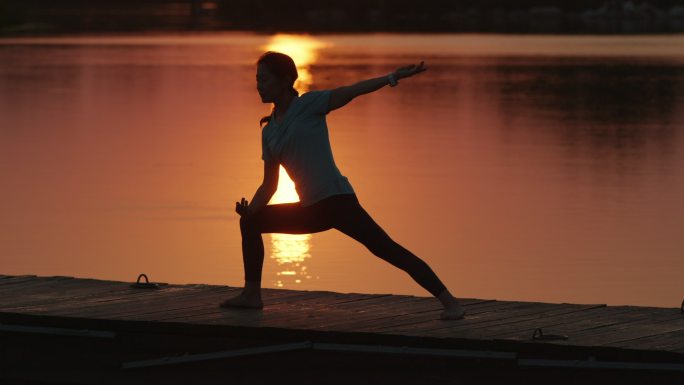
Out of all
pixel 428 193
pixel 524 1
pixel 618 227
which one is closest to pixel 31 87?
pixel 428 193

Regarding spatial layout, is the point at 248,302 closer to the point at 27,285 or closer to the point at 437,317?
the point at 437,317

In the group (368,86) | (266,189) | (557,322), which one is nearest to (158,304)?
(266,189)

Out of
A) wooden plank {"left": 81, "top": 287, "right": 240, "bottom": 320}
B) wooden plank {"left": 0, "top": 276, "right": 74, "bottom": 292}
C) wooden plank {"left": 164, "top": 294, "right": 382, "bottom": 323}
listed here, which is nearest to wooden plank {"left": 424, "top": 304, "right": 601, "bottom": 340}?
wooden plank {"left": 164, "top": 294, "right": 382, "bottom": 323}

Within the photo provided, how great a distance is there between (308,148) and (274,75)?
0.44m

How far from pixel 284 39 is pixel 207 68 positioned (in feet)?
114

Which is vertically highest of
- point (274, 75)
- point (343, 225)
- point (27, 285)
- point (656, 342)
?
point (274, 75)

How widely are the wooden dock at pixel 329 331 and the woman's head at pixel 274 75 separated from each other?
1253 mm

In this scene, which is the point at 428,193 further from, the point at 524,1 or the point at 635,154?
the point at 524,1

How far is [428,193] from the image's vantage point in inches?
941

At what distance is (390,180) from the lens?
83.5 feet

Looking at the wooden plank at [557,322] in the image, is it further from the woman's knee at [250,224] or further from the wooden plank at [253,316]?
the woman's knee at [250,224]

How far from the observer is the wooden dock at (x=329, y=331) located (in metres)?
9.31

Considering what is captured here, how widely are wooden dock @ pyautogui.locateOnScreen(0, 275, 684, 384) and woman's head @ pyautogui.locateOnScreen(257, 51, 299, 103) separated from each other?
4.11 feet

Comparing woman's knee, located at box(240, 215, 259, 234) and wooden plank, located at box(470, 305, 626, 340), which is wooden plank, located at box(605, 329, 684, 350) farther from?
woman's knee, located at box(240, 215, 259, 234)
